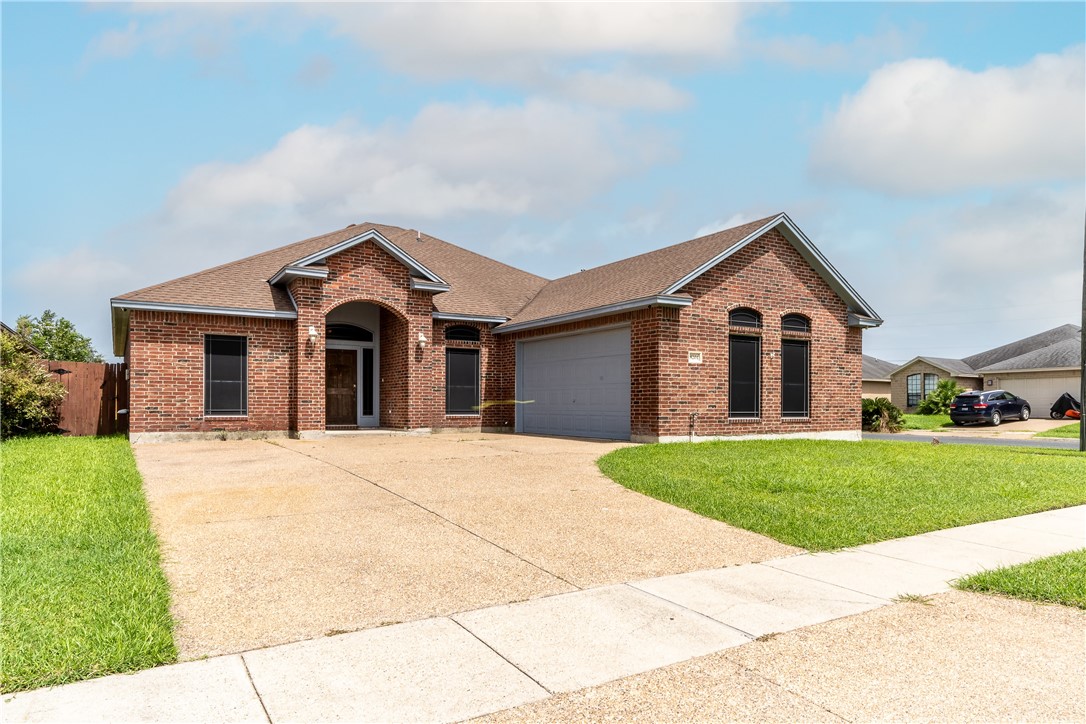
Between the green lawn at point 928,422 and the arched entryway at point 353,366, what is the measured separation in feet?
69.1

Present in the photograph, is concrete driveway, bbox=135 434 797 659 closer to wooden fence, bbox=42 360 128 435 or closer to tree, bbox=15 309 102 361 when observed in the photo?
wooden fence, bbox=42 360 128 435

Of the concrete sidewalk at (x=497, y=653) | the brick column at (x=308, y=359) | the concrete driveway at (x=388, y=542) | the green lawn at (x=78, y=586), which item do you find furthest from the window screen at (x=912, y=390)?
the green lawn at (x=78, y=586)

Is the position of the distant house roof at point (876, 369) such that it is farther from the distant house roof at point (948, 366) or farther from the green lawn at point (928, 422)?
the green lawn at point (928, 422)

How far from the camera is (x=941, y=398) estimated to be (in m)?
35.4

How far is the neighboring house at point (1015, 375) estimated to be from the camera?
34188 millimetres

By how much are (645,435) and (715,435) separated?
5.86ft

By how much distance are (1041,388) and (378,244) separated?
1326 inches

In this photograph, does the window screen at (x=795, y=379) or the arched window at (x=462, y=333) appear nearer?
the window screen at (x=795, y=379)

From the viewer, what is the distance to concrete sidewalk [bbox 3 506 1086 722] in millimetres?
3268

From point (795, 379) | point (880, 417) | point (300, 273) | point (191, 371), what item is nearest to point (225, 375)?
point (191, 371)

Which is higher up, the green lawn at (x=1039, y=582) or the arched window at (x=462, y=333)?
the arched window at (x=462, y=333)

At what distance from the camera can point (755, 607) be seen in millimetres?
4758

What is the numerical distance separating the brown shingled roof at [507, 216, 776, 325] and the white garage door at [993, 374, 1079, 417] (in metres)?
25.7

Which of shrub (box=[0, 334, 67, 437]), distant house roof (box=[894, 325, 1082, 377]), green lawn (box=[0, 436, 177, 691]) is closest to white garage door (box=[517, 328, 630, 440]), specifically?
green lawn (box=[0, 436, 177, 691])
